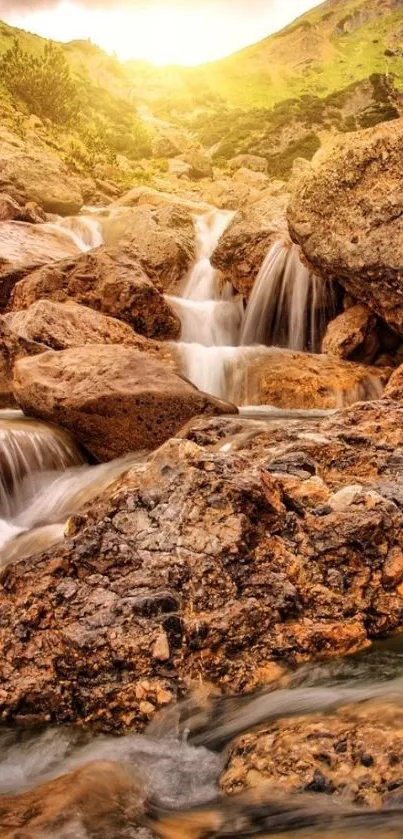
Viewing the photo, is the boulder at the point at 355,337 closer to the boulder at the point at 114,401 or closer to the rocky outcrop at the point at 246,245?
the rocky outcrop at the point at 246,245

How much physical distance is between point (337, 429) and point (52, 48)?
37713mm

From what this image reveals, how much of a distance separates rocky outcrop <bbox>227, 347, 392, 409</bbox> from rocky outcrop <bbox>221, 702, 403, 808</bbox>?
23.2 feet

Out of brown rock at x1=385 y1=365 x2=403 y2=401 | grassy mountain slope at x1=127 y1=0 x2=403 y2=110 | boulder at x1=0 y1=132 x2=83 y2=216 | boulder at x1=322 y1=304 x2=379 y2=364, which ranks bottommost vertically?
brown rock at x1=385 y1=365 x2=403 y2=401

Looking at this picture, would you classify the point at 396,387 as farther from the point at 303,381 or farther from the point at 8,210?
the point at 8,210

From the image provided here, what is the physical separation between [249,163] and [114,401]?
32188mm

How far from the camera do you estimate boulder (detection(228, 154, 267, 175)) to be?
35.3m

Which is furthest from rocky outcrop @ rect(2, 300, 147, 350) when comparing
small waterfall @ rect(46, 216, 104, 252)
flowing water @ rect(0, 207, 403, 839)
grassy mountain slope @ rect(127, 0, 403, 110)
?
grassy mountain slope @ rect(127, 0, 403, 110)

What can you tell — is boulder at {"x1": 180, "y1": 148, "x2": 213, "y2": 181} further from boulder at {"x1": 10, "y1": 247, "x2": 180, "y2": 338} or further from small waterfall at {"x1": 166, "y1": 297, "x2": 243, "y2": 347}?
boulder at {"x1": 10, "y1": 247, "x2": 180, "y2": 338}

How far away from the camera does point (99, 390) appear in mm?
7484

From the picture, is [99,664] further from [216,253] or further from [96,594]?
[216,253]

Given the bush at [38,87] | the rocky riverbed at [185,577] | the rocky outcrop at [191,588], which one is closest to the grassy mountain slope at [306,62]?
the bush at [38,87]

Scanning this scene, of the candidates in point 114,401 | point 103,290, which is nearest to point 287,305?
point 103,290

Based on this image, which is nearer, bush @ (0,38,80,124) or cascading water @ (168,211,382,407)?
cascading water @ (168,211,382,407)

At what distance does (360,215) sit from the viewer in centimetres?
1001
